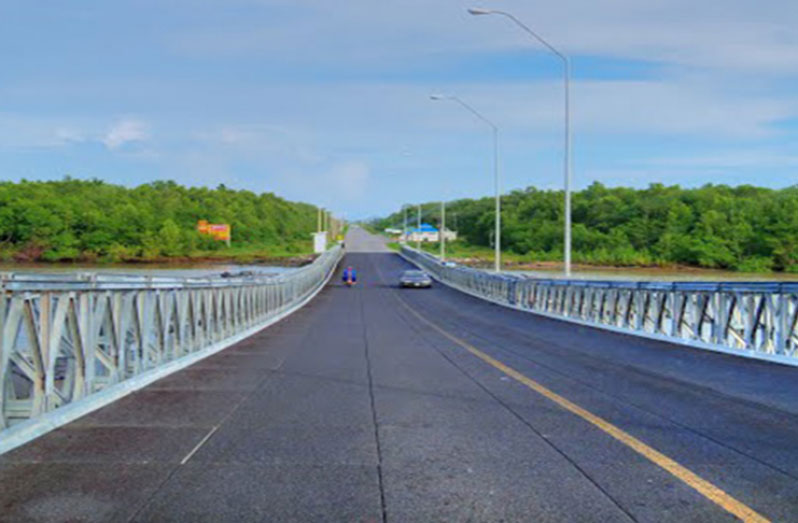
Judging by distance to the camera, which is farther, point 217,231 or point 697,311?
point 217,231

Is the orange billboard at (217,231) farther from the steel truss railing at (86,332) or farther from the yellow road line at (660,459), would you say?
the yellow road line at (660,459)

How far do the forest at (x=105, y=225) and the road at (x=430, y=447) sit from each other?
70.9m

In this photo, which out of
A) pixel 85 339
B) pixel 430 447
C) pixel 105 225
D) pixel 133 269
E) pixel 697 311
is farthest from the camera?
pixel 105 225

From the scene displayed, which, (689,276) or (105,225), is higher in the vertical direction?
(105,225)

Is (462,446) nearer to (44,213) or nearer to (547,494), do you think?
(547,494)

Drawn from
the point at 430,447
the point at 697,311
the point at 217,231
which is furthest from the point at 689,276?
the point at 430,447

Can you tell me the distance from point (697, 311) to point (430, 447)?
37.7ft

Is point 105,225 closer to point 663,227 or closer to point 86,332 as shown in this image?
point 663,227

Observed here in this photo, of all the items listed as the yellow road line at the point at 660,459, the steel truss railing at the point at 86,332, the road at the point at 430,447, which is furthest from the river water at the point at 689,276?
the yellow road line at the point at 660,459

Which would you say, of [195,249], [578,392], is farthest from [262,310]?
[195,249]

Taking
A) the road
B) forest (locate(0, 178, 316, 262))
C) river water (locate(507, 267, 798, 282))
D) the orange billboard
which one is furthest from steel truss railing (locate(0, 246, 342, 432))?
the orange billboard

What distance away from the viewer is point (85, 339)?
27.3ft

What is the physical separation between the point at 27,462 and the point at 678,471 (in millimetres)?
4820

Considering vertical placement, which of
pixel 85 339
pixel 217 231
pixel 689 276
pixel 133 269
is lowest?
pixel 689 276
